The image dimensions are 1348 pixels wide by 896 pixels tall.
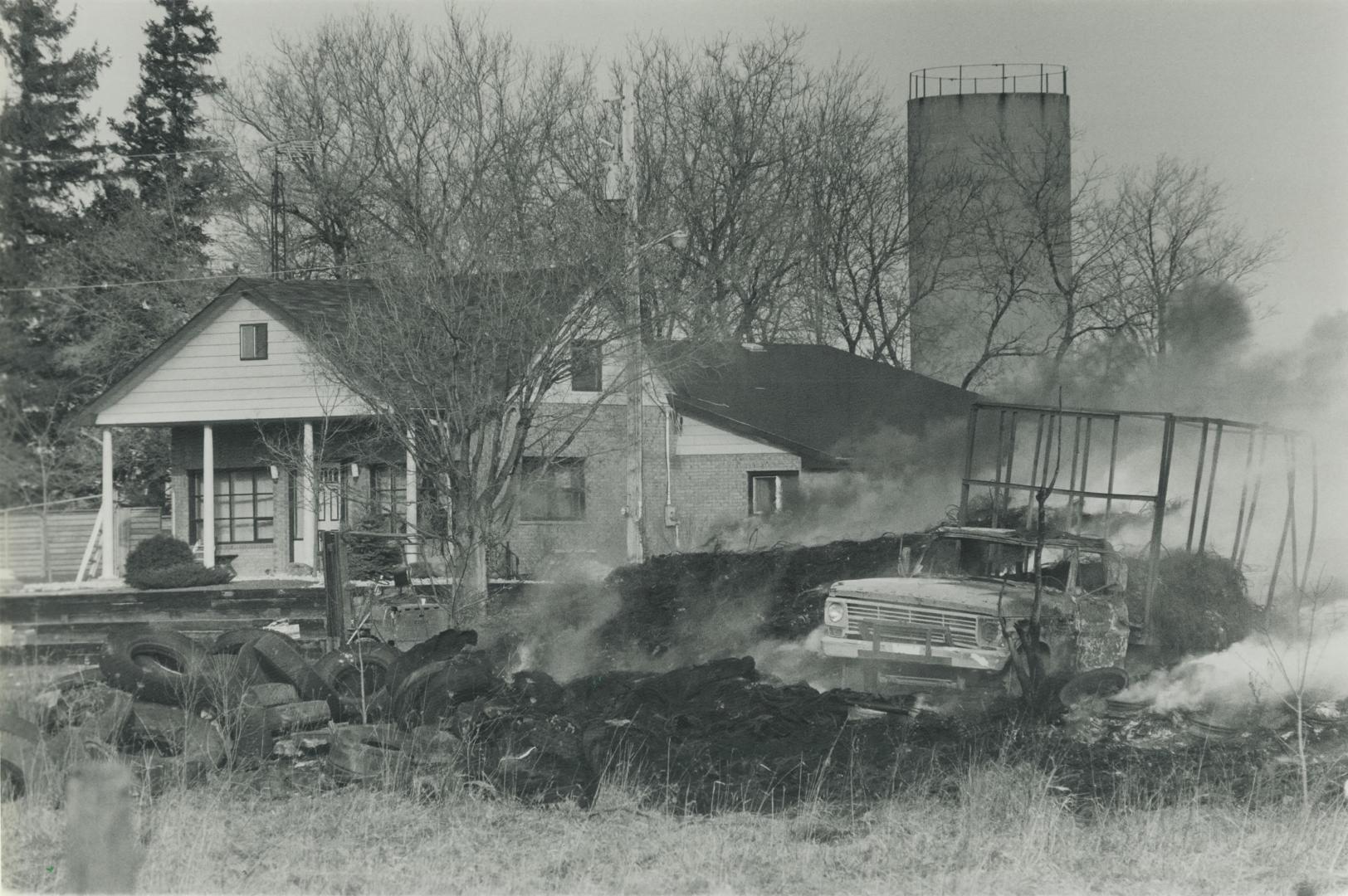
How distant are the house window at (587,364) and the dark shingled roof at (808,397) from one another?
435cm

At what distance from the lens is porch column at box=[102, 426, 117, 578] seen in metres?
30.3

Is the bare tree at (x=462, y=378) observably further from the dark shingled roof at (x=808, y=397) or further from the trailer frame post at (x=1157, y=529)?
the dark shingled roof at (x=808, y=397)

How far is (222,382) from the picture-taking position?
3162 cm

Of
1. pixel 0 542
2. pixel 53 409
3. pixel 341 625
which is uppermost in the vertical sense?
pixel 53 409

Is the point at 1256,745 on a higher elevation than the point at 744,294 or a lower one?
lower

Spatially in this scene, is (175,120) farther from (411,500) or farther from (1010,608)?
(1010,608)

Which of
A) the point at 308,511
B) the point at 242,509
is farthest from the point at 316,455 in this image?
the point at 242,509

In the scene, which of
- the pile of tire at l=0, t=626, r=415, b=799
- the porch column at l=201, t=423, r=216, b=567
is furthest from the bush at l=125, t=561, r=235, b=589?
the pile of tire at l=0, t=626, r=415, b=799

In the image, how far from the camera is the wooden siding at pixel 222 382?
31172mm

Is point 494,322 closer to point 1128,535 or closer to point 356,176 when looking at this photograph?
point 1128,535

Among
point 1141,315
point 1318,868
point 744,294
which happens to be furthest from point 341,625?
point 1141,315

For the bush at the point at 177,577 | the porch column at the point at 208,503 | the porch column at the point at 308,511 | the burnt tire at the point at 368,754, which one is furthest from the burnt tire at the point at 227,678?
the porch column at the point at 208,503

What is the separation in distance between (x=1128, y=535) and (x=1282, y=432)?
3191mm

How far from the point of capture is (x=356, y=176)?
43.7 metres
